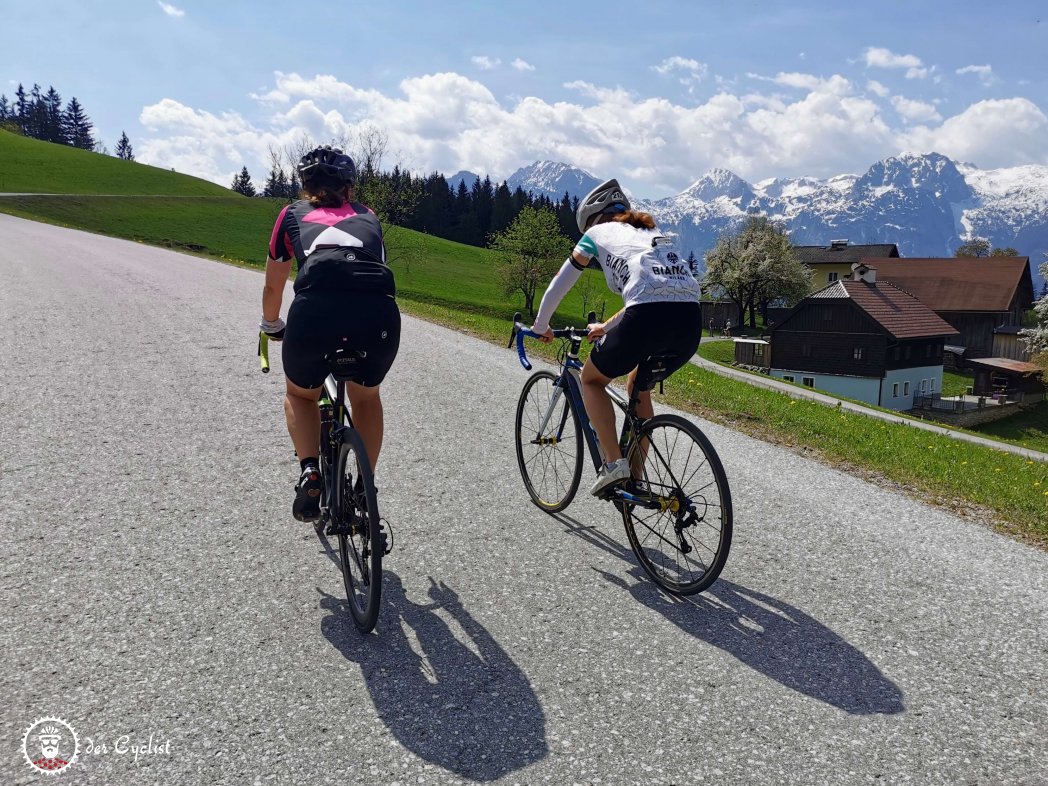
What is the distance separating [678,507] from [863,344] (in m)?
55.1

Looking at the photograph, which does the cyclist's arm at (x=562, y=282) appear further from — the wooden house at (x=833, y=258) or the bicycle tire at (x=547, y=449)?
the wooden house at (x=833, y=258)

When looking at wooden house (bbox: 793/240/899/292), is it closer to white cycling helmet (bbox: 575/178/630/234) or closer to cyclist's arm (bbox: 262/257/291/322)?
white cycling helmet (bbox: 575/178/630/234)

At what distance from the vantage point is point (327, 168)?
3980mm

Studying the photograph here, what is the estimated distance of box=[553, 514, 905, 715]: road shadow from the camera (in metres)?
3.23

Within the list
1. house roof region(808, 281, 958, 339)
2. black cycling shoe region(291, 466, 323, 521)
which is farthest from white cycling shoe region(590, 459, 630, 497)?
A: house roof region(808, 281, 958, 339)

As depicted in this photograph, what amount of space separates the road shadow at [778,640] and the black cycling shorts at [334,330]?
6.62ft

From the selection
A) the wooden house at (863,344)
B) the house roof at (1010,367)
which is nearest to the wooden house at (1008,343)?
the house roof at (1010,367)

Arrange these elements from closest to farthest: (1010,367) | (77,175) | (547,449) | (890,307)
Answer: (547,449)
(1010,367)
(890,307)
(77,175)

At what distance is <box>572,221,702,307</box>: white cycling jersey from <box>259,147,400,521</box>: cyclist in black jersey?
132 centimetres

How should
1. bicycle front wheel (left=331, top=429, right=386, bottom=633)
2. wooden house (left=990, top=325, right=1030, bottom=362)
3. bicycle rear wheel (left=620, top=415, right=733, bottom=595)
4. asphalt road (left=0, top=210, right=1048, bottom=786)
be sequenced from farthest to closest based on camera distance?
wooden house (left=990, top=325, right=1030, bottom=362) < bicycle rear wheel (left=620, top=415, right=733, bottom=595) < bicycle front wheel (left=331, top=429, right=386, bottom=633) < asphalt road (left=0, top=210, right=1048, bottom=786)

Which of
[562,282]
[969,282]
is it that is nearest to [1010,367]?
[969,282]

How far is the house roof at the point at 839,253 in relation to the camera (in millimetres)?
96300

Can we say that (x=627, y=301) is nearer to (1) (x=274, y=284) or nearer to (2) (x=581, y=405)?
(2) (x=581, y=405)

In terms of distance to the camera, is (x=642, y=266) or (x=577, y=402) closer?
(x=642, y=266)
